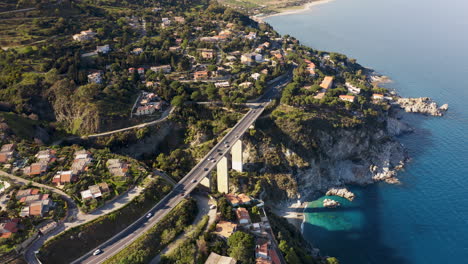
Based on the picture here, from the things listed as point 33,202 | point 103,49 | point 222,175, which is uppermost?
point 103,49

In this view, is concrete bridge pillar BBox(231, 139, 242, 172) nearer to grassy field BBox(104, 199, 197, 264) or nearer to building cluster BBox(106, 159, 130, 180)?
grassy field BBox(104, 199, 197, 264)

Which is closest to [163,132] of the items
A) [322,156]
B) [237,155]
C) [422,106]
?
[237,155]

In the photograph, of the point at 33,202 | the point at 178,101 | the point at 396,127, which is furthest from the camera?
the point at 396,127

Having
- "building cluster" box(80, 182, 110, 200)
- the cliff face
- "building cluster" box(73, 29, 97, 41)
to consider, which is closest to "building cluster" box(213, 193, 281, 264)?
the cliff face

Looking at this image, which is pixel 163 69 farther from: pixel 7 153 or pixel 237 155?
pixel 7 153

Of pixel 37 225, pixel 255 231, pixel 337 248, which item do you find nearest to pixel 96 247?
pixel 37 225

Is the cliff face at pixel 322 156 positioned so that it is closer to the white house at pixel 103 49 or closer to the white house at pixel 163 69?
the white house at pixel 163 69

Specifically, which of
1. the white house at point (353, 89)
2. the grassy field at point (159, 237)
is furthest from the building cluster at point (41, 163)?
the white house at point (353, 89)

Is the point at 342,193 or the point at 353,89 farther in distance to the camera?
the point at 353,89
